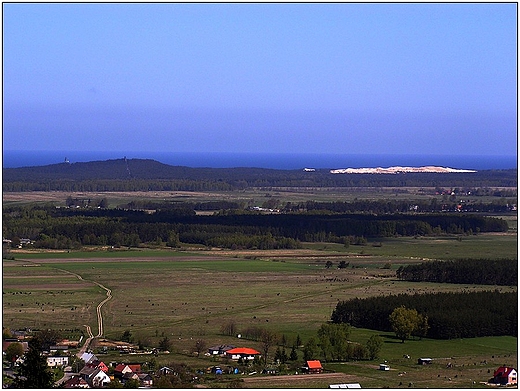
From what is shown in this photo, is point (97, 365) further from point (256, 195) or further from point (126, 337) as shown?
point (256, 195)

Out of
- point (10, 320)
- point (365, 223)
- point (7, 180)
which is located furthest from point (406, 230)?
point (7, 180)

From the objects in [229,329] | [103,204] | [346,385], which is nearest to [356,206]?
[103,204]

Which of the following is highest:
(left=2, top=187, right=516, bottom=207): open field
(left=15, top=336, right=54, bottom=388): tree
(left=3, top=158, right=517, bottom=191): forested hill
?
(left=3, top=158, right=517, bottom=191): forested hill

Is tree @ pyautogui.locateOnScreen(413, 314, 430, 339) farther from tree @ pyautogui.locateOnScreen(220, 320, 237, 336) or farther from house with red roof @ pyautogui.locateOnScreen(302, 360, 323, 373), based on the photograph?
house with red roof @ pyautogui.locateOnScreen(302, 360, 323, 373)

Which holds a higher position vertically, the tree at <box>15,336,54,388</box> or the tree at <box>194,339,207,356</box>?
the tree at <box>15,336,54,388</box>

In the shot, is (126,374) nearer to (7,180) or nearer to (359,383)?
(359,383)

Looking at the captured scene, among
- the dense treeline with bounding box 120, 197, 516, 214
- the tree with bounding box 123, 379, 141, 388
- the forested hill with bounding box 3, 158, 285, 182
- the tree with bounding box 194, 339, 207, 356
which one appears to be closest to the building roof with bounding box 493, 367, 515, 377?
the tree with bounding box 194, 339, 207, 356

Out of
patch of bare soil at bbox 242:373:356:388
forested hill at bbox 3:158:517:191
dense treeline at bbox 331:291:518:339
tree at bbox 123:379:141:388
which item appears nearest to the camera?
tree at bbox 123:379:141:388

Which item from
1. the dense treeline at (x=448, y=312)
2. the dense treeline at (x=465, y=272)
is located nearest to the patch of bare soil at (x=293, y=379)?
the dense treeline at (x=448, y=312)

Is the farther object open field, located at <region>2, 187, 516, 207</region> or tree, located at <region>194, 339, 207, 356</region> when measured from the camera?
open field, located at <region>2, 187, 516, 207</region>
